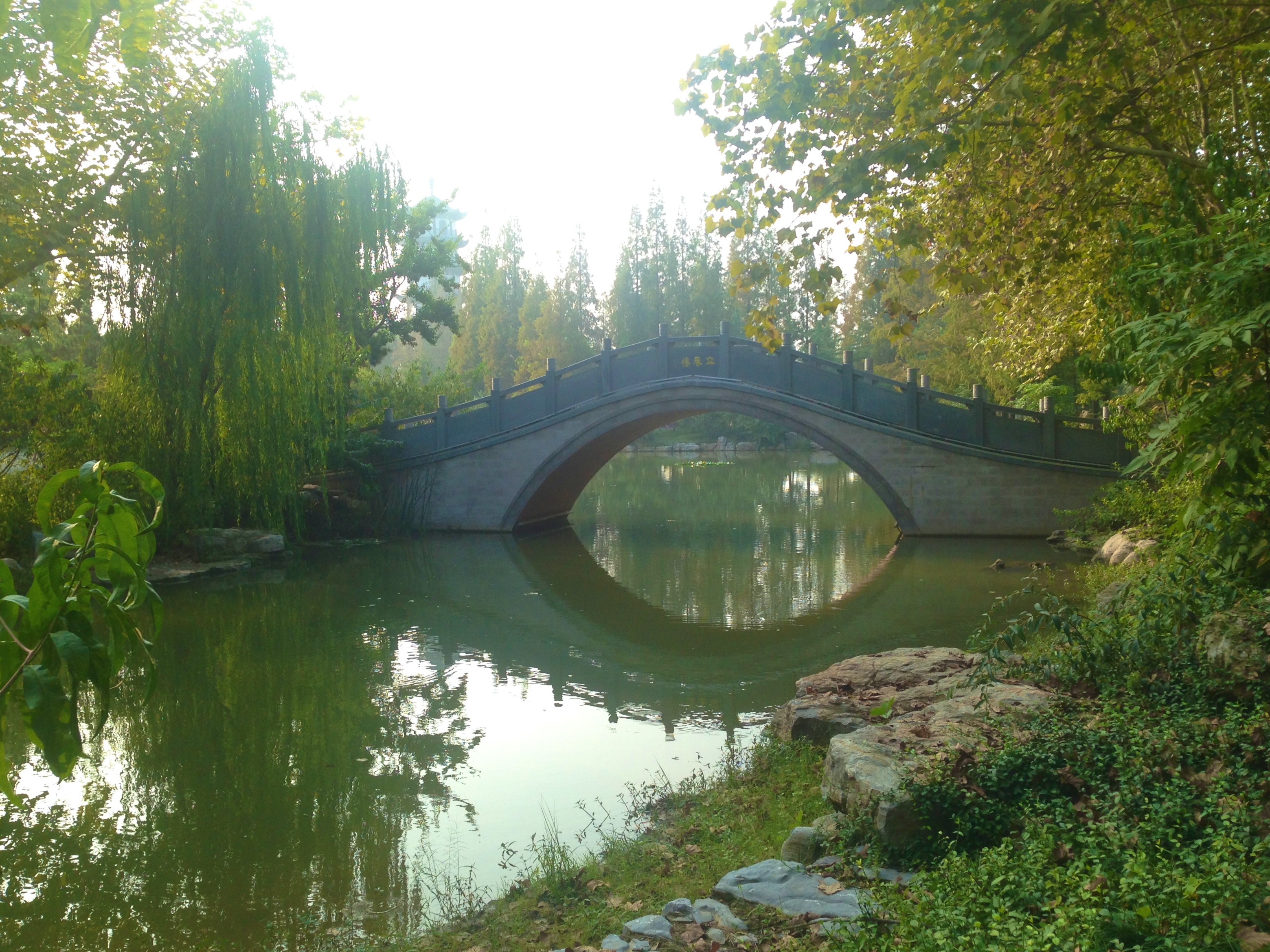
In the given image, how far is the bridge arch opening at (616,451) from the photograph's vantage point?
14.3 meters

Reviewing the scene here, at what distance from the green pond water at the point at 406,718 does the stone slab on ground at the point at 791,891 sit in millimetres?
1249

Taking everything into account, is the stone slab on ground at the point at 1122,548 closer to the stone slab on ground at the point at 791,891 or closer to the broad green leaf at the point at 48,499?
the stone slab on ground at the point at 791,891

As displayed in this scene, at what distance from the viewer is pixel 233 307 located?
1198cm

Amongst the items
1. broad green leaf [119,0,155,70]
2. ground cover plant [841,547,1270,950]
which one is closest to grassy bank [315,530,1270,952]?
ground cover plant [841,547,1270,950]

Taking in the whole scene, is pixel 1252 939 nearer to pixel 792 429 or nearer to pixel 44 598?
pixel 44 598

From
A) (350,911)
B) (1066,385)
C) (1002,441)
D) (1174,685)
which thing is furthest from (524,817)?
(1066,385)

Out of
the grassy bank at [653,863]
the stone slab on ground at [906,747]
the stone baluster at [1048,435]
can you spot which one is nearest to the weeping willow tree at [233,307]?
the grassy bank at [653,863]

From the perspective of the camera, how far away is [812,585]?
11.3m

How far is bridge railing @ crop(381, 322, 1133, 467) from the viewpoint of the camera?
13.4 m

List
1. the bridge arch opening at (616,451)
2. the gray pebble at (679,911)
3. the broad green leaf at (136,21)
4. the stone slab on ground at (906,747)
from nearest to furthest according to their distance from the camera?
the broad green leaf at (136,21) → the gray pebble at (679,911) → the stone slab on ground at (906,747) → the bridge arch opening at (616,451)

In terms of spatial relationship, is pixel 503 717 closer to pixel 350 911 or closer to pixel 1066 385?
pixel 350 911

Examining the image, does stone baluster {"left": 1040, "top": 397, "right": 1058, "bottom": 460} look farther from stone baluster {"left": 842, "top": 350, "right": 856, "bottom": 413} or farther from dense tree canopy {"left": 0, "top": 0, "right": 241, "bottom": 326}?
dense tree canopy {"left": 0, "top": 0, "right": 241, "bottom": 326}

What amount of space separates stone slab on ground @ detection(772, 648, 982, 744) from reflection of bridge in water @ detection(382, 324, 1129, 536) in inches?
333

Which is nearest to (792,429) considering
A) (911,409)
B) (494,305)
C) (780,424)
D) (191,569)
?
(780,424)
